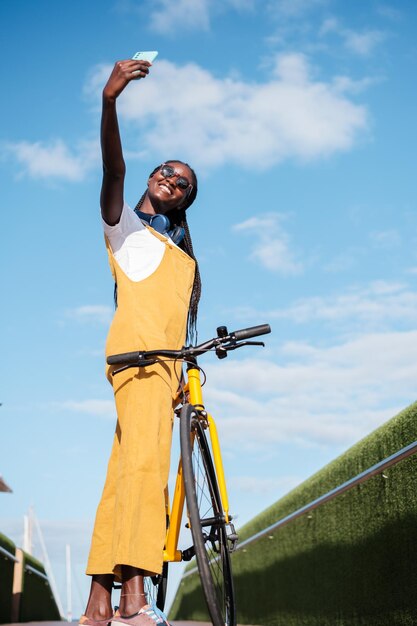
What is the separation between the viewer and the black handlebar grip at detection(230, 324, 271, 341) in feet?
10.5

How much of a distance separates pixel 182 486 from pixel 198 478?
133mm

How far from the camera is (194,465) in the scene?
9.96 ft

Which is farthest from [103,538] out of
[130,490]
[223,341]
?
[223,341]

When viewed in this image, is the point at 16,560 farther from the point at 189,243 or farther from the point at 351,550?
the point at 189,243

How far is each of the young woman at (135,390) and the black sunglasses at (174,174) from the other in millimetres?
211

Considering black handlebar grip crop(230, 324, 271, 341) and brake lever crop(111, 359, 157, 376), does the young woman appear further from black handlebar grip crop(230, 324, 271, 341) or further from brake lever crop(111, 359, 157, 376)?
black handlebar grip crop(230, 324, 271, 341)

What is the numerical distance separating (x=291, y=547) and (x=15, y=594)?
3.84 meters

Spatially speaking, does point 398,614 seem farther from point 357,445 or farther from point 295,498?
point 295,498

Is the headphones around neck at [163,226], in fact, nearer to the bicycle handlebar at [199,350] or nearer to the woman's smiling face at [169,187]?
the woman's smiling face at [169,187]

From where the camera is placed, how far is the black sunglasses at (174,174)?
141 inches

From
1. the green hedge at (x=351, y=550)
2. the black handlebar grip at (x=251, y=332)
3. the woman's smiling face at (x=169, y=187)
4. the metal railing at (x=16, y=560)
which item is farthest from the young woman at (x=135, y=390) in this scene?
the metal railing at (x=16, y=560)

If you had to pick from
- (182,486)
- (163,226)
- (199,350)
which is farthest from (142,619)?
(163,226)

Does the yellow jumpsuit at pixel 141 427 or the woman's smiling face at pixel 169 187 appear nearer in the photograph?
the yellow jumpsuit at pixel 141 427

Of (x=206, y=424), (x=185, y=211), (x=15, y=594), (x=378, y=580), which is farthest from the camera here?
(x=15, y=594)
